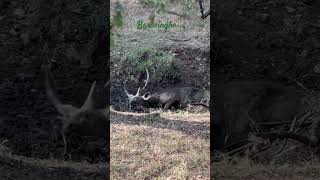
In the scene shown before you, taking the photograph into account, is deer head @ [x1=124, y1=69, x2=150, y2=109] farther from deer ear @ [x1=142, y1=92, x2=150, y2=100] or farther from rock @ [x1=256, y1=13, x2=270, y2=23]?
rock @ [x1=256, y1=13, x2=270, y2=23]

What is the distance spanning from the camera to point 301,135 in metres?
2.41

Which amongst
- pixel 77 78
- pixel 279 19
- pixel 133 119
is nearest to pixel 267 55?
pixel 279 19

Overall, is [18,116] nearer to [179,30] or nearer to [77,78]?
[77,78]

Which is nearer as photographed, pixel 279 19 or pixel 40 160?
pixel 40 160

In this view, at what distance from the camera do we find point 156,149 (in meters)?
3.04

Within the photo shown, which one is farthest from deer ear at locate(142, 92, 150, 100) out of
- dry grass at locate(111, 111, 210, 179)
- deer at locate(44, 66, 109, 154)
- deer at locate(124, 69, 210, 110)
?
deer at locate(44, 66, 109, 154)

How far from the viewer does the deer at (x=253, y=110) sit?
2547mm

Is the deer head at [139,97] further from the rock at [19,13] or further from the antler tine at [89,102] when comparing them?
the rock at [19,13]

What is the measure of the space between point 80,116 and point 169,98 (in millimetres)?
1047

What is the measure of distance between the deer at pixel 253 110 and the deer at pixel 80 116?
21.2 inches

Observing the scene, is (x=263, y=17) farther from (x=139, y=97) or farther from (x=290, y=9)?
(x=139, y=97)

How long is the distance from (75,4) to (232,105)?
86 cm

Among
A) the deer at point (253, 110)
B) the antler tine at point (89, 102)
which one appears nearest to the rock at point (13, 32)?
the antler tine at point (89, 102)

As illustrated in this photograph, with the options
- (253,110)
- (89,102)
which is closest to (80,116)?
(89,102)
